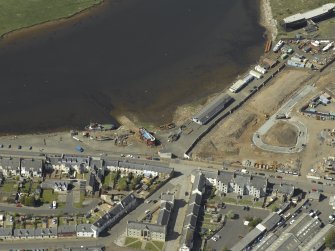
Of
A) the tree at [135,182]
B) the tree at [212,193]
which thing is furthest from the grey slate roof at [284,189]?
the tree at [135,182]

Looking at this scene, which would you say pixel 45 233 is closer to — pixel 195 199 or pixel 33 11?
pixel 195 199

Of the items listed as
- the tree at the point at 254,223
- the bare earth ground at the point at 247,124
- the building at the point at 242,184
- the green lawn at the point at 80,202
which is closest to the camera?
the tree at the point at 254,223

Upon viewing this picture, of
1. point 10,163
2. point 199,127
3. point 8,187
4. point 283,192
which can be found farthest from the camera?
point 199,127

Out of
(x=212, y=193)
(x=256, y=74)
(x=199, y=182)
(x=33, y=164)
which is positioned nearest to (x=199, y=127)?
(x=199, y=182)

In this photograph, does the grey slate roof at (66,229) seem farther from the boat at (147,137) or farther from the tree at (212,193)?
the boat at (147,137)

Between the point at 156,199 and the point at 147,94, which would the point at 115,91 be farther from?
the point at 156,199

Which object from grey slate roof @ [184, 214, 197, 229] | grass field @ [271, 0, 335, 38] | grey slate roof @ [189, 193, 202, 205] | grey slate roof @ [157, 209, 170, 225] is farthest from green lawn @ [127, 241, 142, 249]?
grass field @ [271, 0, 335, 38]

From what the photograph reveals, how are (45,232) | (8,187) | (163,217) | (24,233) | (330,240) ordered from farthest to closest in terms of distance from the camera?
(8,187) < (163,217) < (45,232) < (24,233) < (330,240)
